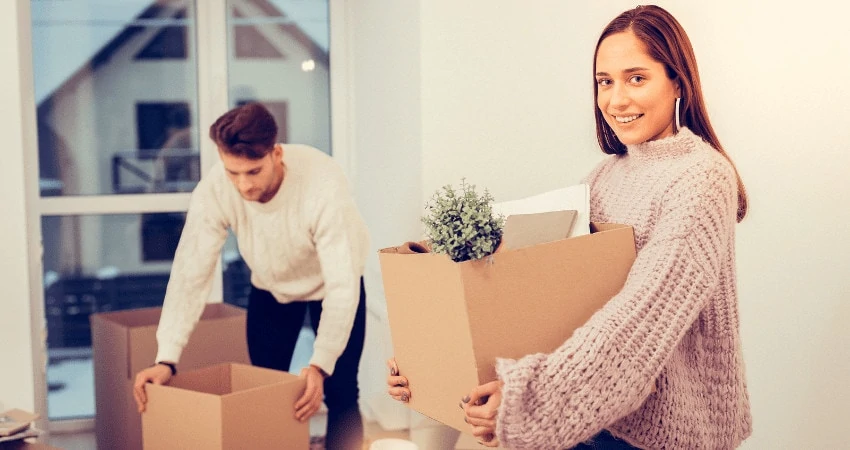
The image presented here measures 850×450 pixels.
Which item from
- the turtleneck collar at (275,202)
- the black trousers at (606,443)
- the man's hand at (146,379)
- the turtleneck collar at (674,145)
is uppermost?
the turtleneck collar at (674,145)

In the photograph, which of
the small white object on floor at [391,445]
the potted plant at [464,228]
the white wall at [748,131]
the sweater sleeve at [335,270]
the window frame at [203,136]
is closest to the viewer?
the potted plant at [464,228]

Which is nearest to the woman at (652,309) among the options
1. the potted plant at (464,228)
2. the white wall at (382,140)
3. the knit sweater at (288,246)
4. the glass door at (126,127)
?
the potted plant at (464,228)

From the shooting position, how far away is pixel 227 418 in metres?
1.65

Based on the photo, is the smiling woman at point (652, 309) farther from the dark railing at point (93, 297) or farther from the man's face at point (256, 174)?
the dark railing at point (93, 297)

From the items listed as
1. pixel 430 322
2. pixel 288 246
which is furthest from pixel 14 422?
pixel 430 322

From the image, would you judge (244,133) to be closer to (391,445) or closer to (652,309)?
(391,445)

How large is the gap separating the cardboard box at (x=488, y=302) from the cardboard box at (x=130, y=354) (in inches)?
63.3

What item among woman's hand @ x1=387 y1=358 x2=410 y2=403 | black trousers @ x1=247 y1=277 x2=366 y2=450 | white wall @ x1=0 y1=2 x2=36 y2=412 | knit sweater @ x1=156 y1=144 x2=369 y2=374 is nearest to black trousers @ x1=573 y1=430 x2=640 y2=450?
woman's hand @ x1=387 y1=358 x2=410 y2=403

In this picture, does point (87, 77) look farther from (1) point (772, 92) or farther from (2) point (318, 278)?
(1) point (772, 92)

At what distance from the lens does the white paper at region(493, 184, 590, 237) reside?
3.78ft

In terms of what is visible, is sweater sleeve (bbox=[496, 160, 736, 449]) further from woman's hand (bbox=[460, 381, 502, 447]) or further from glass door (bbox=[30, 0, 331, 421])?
glass door (bbox=[30, 0, 331, 421])

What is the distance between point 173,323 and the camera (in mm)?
2090

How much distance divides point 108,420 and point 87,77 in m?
1.44

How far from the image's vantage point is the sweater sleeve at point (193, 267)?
82.8 inches
